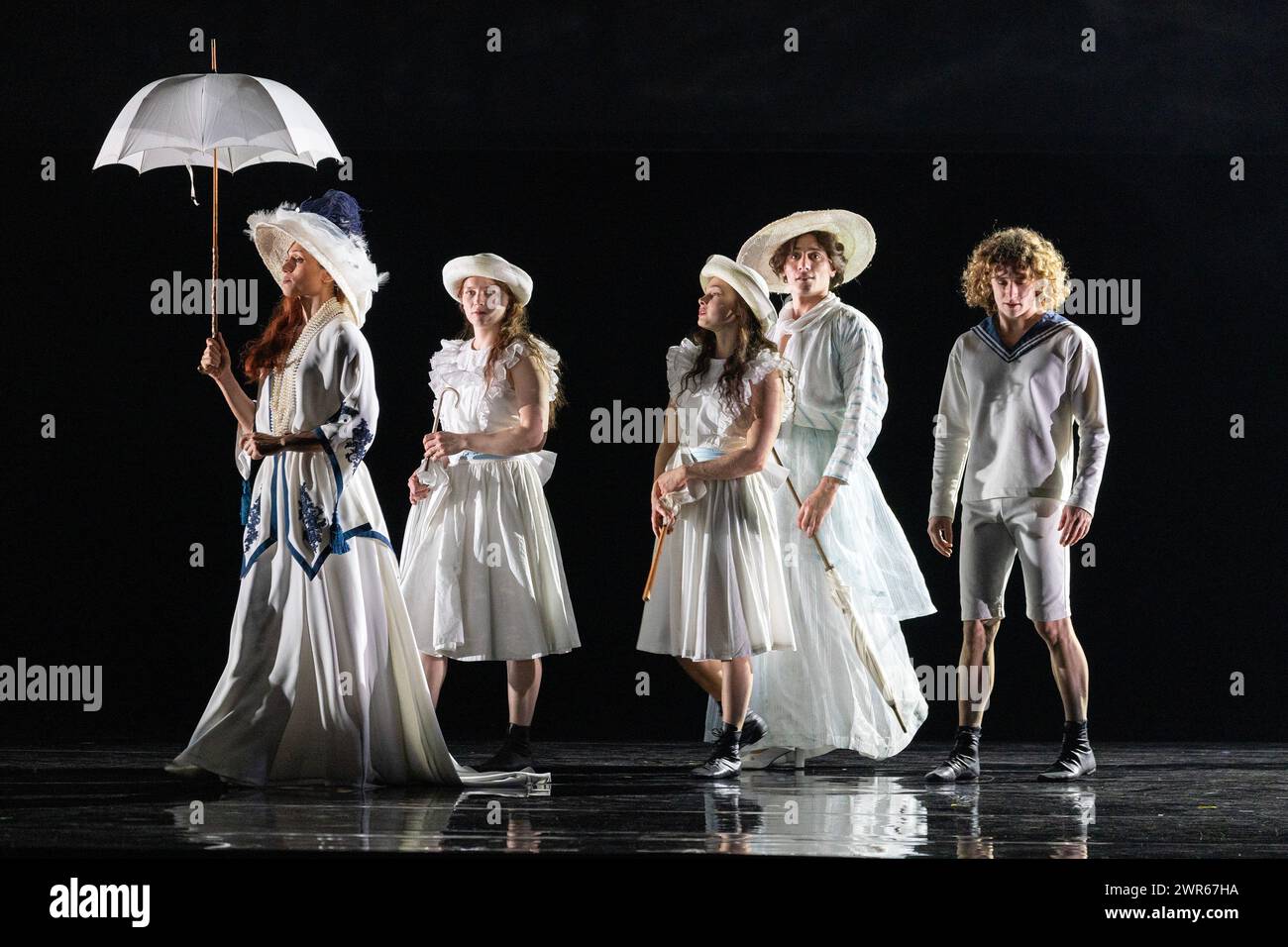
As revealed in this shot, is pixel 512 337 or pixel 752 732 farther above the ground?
pixel 512 337

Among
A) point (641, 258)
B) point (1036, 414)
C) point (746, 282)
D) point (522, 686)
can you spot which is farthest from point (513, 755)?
point (641, 258)

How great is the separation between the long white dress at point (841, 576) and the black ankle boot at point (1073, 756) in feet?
1.49

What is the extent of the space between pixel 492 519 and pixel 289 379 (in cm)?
71

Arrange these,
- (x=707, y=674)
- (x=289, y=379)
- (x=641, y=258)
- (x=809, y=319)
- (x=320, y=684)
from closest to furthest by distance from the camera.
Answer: (x=320, y=684) < (x=289, y=379) < (x=707, y=674) < (x=809, y=319) < (x=641, y=258)

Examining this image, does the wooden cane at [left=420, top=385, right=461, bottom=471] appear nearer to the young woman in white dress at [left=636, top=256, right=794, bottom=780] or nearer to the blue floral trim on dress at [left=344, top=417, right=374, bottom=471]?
the blue floral trim on dress at [left=344, top=417, right=374, bottom=471]

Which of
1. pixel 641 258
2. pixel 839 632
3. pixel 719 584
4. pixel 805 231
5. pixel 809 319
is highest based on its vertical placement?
pixel 641 258

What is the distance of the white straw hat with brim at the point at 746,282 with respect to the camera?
4492 millimetres

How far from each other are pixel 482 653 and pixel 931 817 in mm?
1324

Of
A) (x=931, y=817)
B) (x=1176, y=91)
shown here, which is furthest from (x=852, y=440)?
(x=1176, y=91)

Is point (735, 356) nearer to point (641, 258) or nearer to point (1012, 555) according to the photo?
point (1012, 555)

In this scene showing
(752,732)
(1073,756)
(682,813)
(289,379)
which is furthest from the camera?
(752,732)

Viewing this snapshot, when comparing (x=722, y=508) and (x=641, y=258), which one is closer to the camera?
(x=722, y=508)

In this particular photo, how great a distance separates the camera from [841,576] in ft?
15.6
